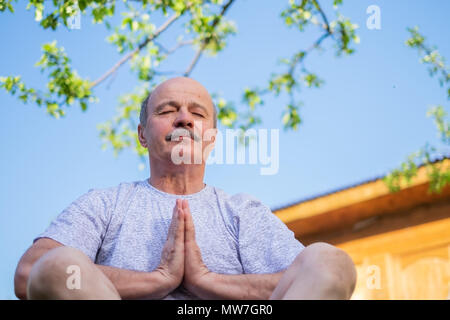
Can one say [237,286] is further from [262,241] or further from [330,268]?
[330,268]

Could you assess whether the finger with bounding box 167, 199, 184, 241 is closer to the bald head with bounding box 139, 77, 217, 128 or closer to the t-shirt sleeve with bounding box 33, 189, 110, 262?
the t-shirt sleeve with bounding box 33, 189, 110, 262

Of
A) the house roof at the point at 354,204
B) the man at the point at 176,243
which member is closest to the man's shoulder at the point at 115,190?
the man at the point at 176,243

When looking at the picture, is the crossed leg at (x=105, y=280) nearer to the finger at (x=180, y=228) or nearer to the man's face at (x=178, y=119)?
the finger at (x=180, y=228)

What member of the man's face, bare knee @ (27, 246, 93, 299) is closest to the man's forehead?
the man's face

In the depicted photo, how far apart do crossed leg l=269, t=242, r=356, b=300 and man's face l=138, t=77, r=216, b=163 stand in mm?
874

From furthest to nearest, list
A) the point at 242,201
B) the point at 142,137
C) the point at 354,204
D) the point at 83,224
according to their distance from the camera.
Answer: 1. the point at 354,204
2. the point at 142,137
3. the point at 242,201
4. the point at 83,224

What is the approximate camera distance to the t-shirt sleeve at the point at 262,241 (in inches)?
75.1

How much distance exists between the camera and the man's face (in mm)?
2291

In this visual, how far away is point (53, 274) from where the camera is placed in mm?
1383

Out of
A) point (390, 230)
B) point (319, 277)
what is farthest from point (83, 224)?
point (390, 230)

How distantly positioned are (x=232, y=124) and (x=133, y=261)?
485 centimetres

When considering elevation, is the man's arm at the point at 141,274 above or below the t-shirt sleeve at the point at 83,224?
below

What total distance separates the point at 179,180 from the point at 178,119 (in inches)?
10.8
